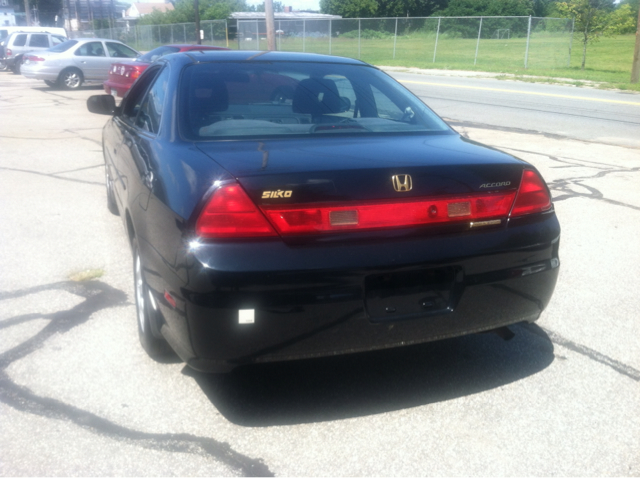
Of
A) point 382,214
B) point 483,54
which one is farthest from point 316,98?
point 483,54

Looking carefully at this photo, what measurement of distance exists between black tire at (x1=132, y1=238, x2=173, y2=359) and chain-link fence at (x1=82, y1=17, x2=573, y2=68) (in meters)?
29.6

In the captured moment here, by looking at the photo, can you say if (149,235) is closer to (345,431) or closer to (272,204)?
(272,204)

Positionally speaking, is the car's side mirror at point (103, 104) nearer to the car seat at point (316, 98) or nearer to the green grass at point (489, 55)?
→ the car seat at point (316, 98)

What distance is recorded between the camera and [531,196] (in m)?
3.02

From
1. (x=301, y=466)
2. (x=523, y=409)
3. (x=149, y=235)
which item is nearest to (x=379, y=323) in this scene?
(x=301, y=466)

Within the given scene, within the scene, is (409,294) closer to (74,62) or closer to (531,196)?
(531,196)

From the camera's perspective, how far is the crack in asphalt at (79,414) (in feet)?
8.66

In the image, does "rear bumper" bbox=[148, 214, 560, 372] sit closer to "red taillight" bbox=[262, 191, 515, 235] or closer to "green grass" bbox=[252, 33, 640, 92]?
"red taillight" bbox=[262, 191, 515, 235]

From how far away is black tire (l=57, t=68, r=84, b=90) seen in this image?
20297 mm

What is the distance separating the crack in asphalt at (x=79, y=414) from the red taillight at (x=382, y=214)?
0.92 meters

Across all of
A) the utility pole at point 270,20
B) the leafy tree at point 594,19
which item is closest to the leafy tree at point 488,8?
the leafy tree at point 594,19

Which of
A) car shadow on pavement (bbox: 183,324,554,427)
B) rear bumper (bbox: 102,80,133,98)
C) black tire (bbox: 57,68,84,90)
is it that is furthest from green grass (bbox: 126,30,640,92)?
car shadow on pavement (bbox: 183,324,554,427)

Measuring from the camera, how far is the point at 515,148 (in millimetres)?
9844

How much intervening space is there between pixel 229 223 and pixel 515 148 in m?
8.08
